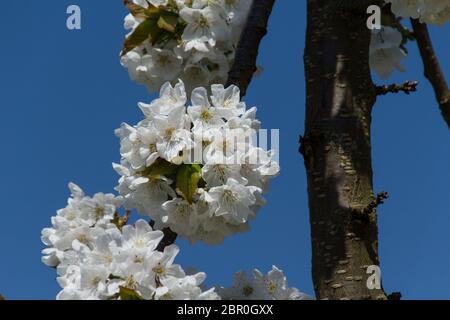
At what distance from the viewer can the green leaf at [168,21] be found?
3080mm

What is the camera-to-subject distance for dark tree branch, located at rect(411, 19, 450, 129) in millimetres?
3504

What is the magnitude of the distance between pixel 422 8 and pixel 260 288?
137 cm

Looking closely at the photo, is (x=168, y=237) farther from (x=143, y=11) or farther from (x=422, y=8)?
(x=422, y=8)

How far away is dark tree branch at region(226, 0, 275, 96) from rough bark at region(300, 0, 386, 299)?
21 cm

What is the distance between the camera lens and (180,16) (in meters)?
3.11

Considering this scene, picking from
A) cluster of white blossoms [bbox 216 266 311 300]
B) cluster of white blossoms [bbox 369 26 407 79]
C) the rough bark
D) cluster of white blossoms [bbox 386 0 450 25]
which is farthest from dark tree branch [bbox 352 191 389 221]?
cluster of white blossoms [bbox 369 26 407 79]

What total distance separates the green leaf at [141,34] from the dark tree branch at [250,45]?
0.39 m

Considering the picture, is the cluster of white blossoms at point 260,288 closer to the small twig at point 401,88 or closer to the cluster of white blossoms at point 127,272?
the cluster of white blossoms at point 127,272
